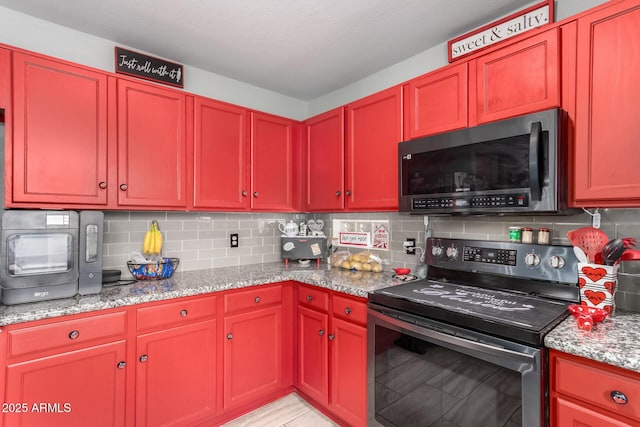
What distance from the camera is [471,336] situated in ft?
4.13

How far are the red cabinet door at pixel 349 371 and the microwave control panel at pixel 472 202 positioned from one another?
0.79 m

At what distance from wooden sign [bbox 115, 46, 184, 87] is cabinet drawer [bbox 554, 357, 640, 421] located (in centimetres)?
267

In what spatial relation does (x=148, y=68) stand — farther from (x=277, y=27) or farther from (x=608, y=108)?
(x=608, y=108)

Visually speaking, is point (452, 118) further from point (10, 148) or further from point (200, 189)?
point (10, 148)

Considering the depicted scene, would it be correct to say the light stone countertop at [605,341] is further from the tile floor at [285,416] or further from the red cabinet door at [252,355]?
the red cabinet door at [252,355]

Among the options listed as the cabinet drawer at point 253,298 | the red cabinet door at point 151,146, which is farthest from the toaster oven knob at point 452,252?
the red cabinet door at point 151,146

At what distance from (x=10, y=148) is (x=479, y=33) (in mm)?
2575

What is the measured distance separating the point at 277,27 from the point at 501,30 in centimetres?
129

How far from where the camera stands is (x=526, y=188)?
1.38 metres

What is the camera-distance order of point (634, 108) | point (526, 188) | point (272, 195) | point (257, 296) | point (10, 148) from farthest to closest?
1. point (272, 195)
2. point (257, 296)
3. point (10, 148)
4. point (526, 188)
5. point (634, 108)

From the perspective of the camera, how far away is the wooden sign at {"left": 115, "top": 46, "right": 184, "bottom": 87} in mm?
2031

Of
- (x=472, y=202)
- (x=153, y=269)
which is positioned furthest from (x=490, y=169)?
(x=153, y=269)

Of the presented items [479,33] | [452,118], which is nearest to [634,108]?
[452,118]

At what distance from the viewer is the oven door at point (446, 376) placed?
111 cm
